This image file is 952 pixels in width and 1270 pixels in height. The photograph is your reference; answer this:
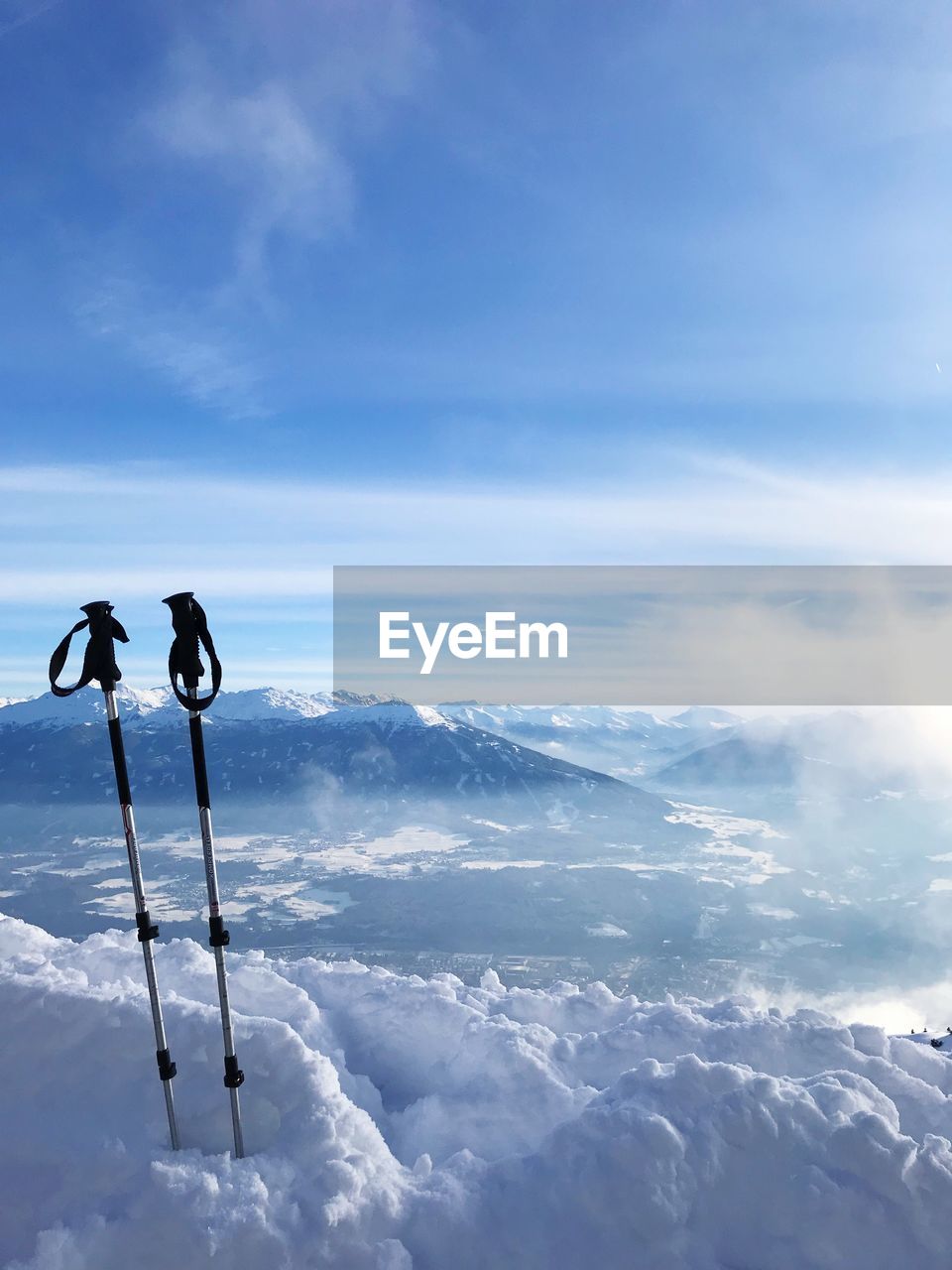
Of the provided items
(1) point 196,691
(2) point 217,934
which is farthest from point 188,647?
(2) point 217,934

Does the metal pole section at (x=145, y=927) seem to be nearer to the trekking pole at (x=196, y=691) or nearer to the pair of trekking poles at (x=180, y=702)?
the pair of trekking poles at (x=180, y=702)

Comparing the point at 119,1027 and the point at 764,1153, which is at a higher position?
the point at 119,1027

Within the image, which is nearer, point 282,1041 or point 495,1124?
point 282,1041

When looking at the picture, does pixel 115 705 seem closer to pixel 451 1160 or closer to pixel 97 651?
pixel 97 651

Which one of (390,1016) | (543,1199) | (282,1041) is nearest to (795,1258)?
(543,1199)

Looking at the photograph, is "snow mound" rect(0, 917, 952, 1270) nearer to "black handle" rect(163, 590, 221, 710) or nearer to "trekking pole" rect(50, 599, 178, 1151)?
"trekking pole" rect(50, 599, 178, 1151)

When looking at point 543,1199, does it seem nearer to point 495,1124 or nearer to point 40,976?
point 495,1124
